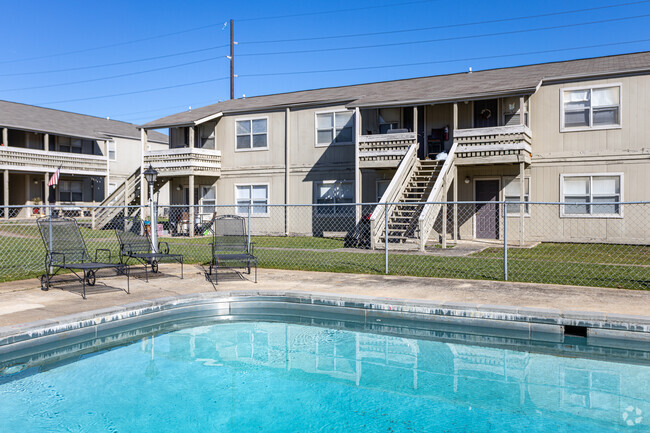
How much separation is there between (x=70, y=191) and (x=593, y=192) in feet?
97.8

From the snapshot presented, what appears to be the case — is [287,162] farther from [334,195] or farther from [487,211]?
[487,211]

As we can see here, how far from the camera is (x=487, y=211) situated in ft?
61.8

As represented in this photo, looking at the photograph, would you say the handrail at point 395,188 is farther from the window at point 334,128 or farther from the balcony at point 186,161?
the balcony at point 186,161

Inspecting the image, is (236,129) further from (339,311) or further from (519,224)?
(339,311)

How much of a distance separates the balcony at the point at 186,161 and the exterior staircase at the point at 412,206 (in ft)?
32.9

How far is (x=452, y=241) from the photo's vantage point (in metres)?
18.5

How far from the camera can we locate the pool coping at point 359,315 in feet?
20.5

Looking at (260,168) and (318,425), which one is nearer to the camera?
(318,425)

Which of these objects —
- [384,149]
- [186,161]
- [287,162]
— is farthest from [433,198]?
[186,161]

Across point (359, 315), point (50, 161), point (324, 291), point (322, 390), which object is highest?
point (50, 161)

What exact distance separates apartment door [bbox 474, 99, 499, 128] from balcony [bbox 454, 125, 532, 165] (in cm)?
178

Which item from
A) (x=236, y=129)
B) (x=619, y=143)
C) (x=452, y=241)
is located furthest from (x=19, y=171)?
(x=619, y=143)

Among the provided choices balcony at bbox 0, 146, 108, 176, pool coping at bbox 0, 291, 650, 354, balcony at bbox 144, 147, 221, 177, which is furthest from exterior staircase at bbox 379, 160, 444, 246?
balcony at bbox 0, 146, 108, 176

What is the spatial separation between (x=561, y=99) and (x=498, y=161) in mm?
3382
